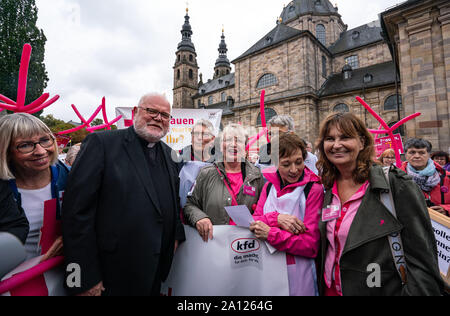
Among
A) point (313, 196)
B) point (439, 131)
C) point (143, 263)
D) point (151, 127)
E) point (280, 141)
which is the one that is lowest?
point (143, 263)

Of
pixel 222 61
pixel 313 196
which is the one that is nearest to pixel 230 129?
pixel 313 196

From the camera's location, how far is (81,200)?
1.49m

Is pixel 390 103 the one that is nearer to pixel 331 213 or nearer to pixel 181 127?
pixel 181 127

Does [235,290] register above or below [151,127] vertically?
below

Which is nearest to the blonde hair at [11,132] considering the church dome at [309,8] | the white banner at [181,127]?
the white banner at [181,127]

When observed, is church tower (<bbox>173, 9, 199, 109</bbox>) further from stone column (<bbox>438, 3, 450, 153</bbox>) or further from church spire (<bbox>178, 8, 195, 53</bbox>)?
stone column (<bbox>438, 3, 450, 153</bbox>)

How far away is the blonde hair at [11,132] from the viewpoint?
4.95 ft

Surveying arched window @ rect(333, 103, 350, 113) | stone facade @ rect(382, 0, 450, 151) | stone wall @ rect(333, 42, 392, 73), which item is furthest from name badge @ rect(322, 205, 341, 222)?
stone wall @ rect(333, 42, 392, 73)

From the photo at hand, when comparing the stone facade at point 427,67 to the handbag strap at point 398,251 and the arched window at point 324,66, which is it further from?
the arched window at point 324,66

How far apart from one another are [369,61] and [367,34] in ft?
16.5

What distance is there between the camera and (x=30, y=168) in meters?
1.67

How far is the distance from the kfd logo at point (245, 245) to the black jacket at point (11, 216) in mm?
1488

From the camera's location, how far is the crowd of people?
54.9 inches

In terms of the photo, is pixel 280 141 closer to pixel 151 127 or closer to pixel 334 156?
pixel 334 156
